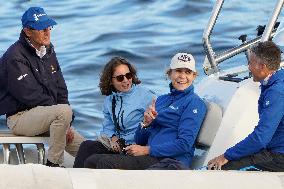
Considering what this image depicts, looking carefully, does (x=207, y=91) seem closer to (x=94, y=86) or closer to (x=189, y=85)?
(x=189, y=85)

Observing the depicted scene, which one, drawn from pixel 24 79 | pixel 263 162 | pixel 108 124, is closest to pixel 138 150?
pixel 108 124

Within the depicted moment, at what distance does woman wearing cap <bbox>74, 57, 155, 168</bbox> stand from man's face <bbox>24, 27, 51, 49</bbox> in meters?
0.41

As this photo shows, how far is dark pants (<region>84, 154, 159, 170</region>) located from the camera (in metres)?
6.61

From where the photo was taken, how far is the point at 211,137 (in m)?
6.66

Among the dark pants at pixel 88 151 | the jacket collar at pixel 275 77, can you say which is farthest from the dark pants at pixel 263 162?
the dark pants at pixel 88 151

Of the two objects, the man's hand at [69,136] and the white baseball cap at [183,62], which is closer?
the white baseball cap at [183,62]

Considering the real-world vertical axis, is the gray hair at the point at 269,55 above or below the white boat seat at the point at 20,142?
above

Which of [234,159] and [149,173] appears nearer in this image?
[149,173]

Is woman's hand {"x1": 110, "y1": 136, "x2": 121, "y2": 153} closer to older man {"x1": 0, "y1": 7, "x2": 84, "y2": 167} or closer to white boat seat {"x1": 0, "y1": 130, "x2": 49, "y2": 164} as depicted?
older man {"x1": 0, "y1": 7, "x2": 84, "y2": 167}

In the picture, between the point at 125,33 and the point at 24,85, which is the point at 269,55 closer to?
the point at 24,85

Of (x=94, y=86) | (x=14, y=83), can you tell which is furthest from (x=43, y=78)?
(x=94, y=86)

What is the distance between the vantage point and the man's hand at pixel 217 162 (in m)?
6.27

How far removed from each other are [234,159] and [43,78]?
5.03 feet

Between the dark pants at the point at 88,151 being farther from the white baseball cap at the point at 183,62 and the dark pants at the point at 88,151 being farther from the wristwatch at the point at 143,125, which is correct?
the white baseball cap at the point at 183,62
